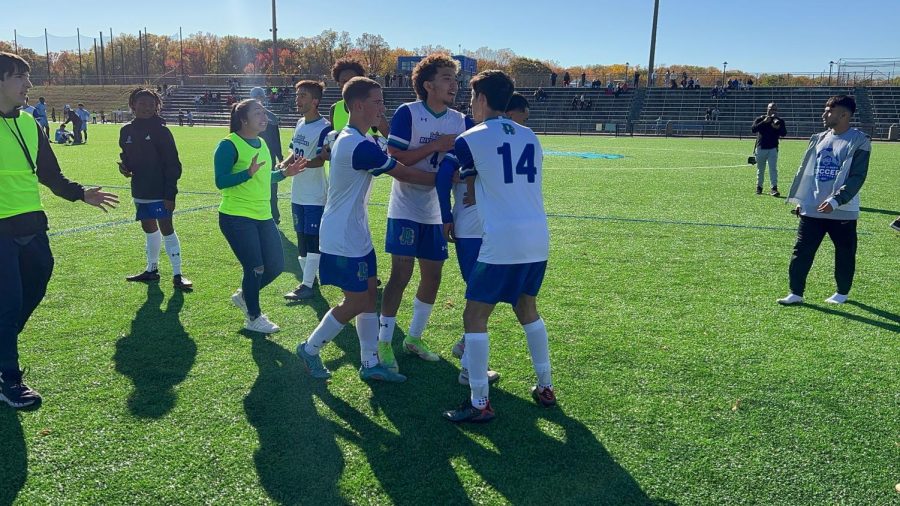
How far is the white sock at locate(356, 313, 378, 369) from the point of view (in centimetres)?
460

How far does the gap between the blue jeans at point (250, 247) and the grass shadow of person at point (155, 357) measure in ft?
2.09

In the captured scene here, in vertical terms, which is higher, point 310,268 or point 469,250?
point 469,250

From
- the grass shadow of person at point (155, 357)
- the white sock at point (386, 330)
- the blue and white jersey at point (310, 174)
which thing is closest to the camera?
the grass shadow of person at point (155, 357)

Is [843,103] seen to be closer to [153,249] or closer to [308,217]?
[308,217]

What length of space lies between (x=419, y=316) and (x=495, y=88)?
2.03m

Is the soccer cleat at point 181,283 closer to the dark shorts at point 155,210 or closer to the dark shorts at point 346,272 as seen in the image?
the dark shorts at point 155,210

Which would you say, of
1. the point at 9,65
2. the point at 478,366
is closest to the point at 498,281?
the point at 478,366

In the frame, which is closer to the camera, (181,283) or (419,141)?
(419,141)

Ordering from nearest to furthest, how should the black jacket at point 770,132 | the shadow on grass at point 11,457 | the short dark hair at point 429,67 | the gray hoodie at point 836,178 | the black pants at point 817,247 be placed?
1. the shadow on grass at point 11,457
2. the short dark hair at point 429,67
3. the gray hoodie at point 836,178
4. the black pants at point 817,247
5. the black jacket at point 770,132

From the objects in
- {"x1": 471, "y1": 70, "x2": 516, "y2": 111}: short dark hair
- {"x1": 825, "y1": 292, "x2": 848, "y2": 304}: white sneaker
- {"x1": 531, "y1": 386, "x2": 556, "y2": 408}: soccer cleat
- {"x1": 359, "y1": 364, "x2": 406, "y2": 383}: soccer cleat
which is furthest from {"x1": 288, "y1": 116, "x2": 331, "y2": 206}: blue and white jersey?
{"x1": 825, "y1": 292, "x2": 848, "y2": 304}: white sneaker

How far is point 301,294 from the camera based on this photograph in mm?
6879

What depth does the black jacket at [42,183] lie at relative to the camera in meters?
4.12

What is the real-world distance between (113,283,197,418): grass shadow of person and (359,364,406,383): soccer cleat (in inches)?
51.7

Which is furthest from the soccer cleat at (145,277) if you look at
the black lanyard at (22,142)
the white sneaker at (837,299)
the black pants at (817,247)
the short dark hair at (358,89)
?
the white sneaker at (837,299)
